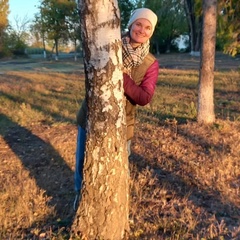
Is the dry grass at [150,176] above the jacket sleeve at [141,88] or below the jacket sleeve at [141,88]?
below

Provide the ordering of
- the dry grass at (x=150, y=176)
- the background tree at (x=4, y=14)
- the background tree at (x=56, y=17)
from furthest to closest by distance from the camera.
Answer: the background tree at (x=4, y=14) → the background tree at (x=56, y=17) → the dry grass at (x=150, y=176)

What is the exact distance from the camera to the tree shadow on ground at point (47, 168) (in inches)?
190

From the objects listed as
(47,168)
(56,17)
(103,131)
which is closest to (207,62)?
(47,168)

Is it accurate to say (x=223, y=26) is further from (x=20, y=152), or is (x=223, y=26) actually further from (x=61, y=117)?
(x=20, y=152)

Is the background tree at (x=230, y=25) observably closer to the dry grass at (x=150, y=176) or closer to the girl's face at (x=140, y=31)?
the dry grass at (x=150, y=176)

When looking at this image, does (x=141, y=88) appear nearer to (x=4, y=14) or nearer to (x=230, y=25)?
(x=230, y=25)

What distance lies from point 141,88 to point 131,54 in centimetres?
32

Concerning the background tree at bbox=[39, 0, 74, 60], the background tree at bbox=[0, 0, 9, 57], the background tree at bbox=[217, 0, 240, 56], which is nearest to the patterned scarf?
the background tree at bbox=[217, 0, 240, 56]

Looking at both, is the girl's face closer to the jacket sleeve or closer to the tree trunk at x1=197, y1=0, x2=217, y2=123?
the jacket sleeve

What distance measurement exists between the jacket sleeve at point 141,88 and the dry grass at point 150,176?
1278 mm

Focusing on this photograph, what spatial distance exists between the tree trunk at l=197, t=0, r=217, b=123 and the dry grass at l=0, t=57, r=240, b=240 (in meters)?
0.33

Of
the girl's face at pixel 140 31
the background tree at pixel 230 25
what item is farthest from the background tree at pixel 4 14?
the girl's face at pixel 140 31

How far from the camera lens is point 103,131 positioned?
362cm

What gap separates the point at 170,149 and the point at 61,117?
4.55 metres
